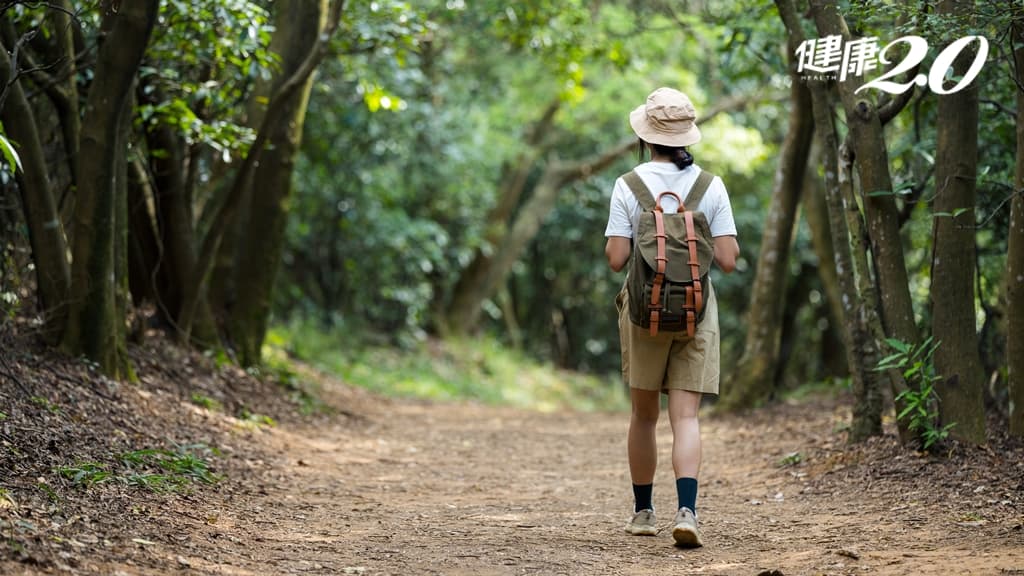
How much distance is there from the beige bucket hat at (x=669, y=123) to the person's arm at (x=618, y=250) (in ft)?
1.66

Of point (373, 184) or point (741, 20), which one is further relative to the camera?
Result: point (373, 184)

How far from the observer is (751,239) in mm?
21062

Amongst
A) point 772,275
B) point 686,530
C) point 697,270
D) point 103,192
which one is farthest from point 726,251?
point 772,275

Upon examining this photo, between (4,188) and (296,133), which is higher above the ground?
(296,133)

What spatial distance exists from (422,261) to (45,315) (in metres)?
10.6

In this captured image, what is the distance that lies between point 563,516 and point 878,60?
3.60 m

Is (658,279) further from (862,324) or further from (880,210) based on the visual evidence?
(862,324)

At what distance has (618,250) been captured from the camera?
4.88 metres

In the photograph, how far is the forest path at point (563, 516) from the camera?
4473mm

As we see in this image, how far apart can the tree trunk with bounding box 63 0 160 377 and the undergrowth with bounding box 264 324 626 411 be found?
18.9 ft

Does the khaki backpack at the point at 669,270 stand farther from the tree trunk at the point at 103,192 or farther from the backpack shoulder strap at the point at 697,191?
the tree trunk at the point at 103,192

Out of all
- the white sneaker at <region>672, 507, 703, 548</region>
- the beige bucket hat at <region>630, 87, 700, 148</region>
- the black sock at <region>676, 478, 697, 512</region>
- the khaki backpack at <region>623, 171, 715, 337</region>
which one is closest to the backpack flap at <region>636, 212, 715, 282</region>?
the khaki backpack at <region>623, 171, 715, 337</region>

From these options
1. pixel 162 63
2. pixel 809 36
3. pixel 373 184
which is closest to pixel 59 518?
pixel 162 63

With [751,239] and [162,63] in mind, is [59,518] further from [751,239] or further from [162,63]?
[751,239]
